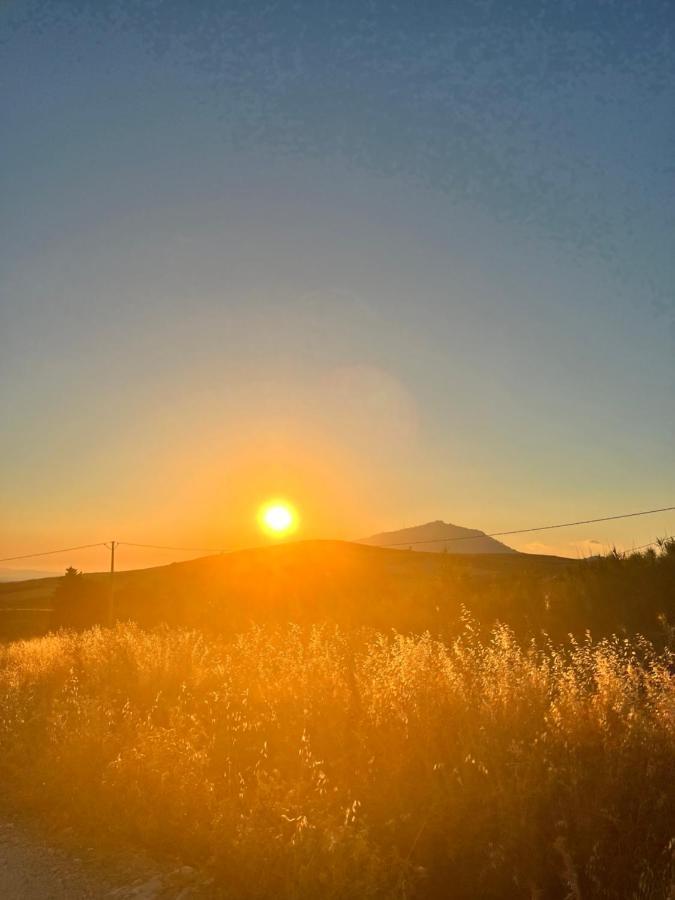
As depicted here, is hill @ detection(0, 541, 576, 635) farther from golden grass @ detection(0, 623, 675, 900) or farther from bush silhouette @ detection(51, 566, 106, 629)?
golden grass @ detection(0, 623, 675, 900)

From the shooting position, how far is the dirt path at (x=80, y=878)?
4852 mm

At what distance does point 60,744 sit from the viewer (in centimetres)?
765

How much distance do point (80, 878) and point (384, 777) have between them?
2774mm

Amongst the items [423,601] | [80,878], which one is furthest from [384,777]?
[423,601]

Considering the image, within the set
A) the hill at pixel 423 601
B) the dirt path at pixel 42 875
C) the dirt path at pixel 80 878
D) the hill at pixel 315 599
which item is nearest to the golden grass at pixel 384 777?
the dirt path at pixel 80 878

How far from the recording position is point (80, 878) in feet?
17.0

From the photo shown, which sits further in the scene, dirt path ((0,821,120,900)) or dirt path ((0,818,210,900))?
dirt path ((0,821,120,900))

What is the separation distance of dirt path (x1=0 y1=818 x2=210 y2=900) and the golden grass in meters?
0.29

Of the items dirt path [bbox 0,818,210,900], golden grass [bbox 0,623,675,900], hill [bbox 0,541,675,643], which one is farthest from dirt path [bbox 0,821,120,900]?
hill [bbox 0,541,675,643]

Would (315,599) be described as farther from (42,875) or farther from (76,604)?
(42,875)

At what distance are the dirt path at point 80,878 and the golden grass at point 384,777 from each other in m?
0.29

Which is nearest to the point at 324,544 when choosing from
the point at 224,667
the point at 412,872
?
the point at 224,667

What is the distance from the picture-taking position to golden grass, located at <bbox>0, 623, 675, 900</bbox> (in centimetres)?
445

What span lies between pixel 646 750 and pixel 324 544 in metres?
92.1
